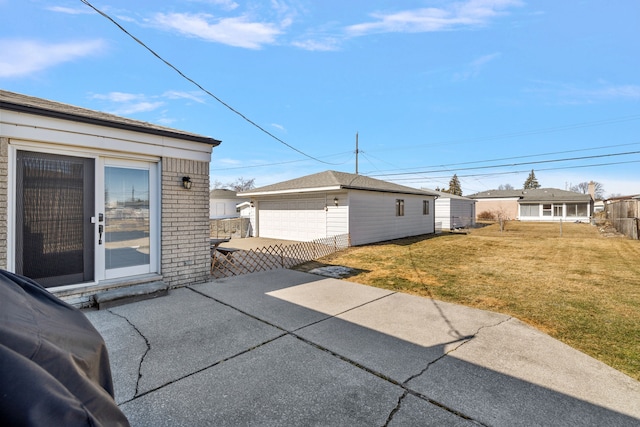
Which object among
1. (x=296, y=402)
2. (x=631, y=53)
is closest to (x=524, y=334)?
(x=296, y=402)

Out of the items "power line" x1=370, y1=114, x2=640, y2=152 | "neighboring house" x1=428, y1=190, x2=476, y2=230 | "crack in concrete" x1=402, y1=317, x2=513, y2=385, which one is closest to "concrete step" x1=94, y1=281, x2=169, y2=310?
"crack in concrete" x1=402, y1=317, x2=513, y2=385

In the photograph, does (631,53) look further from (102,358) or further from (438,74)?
(102,358)

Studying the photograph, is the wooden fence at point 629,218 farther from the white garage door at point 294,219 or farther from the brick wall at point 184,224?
the brick wall at point 184,224

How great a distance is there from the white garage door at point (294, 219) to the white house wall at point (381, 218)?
1.56 m

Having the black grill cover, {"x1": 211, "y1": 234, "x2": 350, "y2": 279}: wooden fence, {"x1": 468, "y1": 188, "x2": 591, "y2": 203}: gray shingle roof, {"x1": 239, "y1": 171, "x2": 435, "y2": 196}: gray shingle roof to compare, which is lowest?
{"x1": 211, "y1": 234, "x2": 350, "y2": 279}: wooden fence

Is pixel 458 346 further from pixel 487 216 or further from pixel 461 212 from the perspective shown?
pixel 487 216

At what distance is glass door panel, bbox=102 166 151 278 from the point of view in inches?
197

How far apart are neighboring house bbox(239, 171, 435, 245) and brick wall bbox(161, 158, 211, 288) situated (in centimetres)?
716

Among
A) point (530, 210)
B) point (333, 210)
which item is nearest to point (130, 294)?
point (333, 210)

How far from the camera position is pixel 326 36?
8.53 metres

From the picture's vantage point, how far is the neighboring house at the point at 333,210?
13.1 meters

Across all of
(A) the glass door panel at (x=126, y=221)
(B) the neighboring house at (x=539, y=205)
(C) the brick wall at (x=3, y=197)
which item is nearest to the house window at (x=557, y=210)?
(B) the neighboring house at (x=539, y=205)

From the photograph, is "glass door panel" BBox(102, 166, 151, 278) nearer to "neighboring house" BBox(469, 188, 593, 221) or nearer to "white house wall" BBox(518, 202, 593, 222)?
"neighboring house" BBox(469, 188, 593, 221)

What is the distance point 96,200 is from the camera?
→ 480 centimetres
